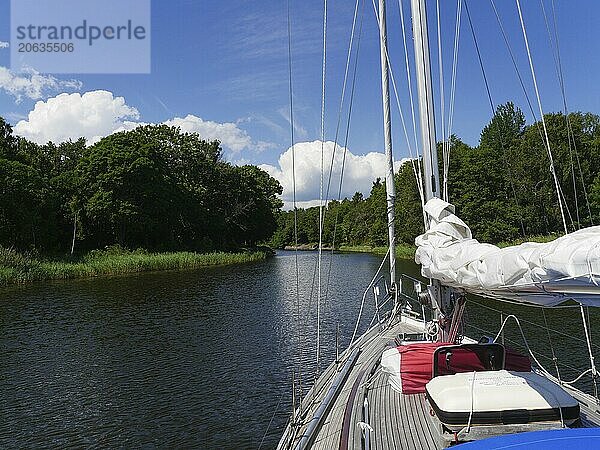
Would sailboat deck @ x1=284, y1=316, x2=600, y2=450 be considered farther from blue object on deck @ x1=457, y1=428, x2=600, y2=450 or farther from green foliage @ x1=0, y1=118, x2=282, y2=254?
green foliage @ x1=0, y1=118, x2=282, y2=254

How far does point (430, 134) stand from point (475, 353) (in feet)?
9.17

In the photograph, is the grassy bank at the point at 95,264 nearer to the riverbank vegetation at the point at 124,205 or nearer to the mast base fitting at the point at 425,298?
the riverbank vegetation at the point at 124,205

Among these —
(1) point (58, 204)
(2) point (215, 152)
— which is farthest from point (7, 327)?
(2) point (215, 152)

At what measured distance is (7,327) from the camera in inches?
714

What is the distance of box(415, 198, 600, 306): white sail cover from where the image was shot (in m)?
2.78

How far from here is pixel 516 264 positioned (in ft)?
11.7

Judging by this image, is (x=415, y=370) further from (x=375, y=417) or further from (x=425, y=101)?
(x=425, y=101)

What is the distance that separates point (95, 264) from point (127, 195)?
14015mm

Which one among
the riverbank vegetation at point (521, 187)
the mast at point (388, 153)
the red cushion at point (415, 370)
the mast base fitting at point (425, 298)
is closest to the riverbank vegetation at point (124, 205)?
the riverbank vegetation at point (521, 187)

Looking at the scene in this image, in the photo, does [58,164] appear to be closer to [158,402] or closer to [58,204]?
[58,204]

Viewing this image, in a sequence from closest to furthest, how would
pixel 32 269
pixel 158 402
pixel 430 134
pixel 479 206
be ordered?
pixel 430 134 < pixel 158 402 < pixel 32 269 < pixel 479 206

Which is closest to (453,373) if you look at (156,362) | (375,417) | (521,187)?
(375,417)

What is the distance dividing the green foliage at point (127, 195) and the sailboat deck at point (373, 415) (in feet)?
126

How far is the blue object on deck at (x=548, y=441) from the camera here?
268 cm
